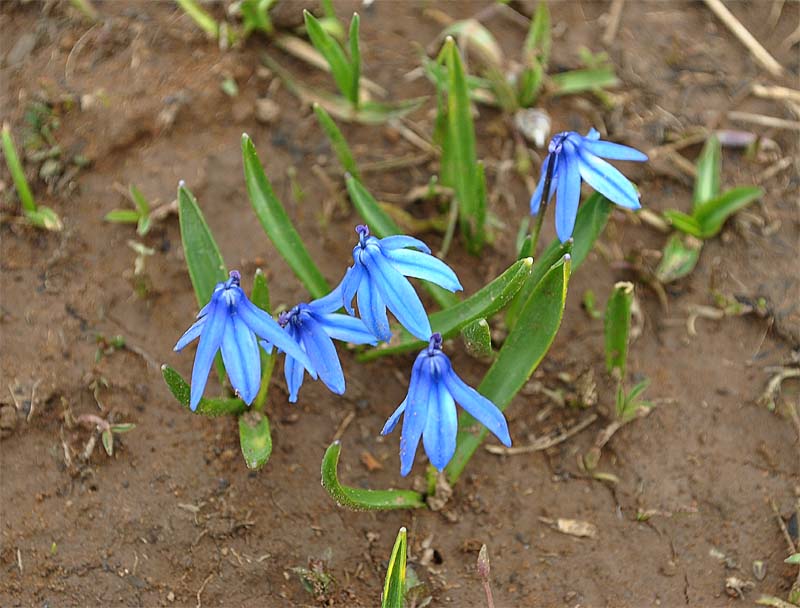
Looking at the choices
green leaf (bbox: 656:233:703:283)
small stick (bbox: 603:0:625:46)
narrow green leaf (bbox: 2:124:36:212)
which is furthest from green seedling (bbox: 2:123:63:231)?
small stick (bbox: 603:0:625:46)

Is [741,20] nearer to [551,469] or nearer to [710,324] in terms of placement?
[710,324]

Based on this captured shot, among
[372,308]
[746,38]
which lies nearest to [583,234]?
[372,308]

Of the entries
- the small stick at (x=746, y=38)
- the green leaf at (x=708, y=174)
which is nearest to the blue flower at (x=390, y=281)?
the green leaf at (x=708, y=174)

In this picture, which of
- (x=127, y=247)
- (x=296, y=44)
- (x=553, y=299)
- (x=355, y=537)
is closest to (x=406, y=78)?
(x=296, y=44)

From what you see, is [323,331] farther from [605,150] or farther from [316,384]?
[605,150]

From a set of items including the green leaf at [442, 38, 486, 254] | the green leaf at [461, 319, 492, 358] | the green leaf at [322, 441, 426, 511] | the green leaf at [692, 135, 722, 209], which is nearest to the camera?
the green leaf at [322, 441, 426, 511]

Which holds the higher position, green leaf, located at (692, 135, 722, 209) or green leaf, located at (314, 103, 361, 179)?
green leaf, located at (314, 103, 361, 179)

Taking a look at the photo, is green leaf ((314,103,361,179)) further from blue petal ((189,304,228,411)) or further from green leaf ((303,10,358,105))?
blue petal ((189,304,228,411))
